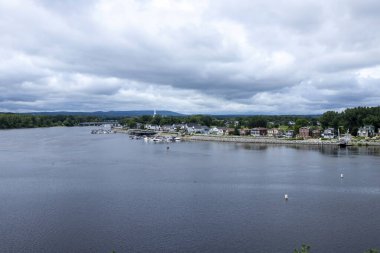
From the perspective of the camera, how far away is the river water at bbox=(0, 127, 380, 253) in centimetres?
1362

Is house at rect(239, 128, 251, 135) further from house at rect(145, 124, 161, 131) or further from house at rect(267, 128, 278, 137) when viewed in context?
house at rect(145, 124, 161, 131)

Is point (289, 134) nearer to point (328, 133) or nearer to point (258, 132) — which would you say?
point (258, 132)

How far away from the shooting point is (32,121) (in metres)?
112

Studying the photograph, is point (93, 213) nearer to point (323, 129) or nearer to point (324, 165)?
point (324, 165)

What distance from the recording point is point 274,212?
17016mm

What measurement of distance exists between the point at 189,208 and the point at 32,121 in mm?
104881

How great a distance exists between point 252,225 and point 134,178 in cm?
1184

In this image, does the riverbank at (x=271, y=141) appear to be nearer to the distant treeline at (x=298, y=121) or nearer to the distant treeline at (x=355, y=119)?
the distant treeline at (x=355, y=119)

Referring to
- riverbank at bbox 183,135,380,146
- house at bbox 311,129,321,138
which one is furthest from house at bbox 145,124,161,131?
house at bbox 311,129,321,138

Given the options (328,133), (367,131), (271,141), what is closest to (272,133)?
(328,133)

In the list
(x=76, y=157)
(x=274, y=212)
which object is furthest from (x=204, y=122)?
(x=274, y=212)

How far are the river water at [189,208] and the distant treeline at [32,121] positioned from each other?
8002 cm

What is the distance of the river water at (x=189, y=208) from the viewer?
13.6 meters

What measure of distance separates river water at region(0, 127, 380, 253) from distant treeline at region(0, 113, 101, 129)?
80.0 meters
